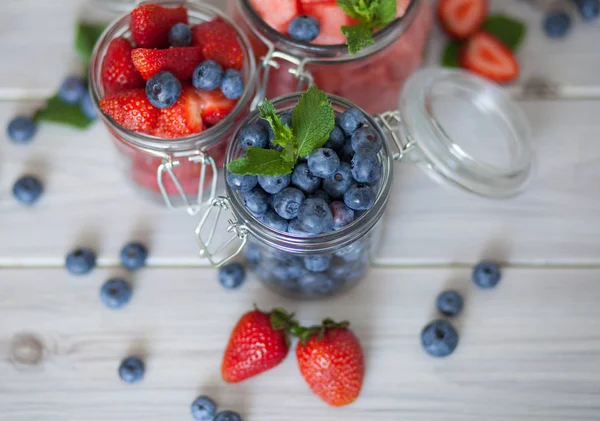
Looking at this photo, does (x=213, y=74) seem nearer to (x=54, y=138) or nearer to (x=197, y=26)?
(x=197, y=26)

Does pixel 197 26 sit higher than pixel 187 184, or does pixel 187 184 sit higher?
pixel 197 26

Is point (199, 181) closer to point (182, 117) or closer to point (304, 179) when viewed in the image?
point (182, 117)

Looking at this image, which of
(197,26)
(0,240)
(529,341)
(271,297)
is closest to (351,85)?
(197,26)

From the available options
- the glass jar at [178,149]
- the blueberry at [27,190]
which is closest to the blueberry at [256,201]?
the glass jar at [178,149]

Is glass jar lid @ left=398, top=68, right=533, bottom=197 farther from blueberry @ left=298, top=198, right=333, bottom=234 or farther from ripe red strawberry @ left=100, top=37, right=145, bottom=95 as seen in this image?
ripe red strawberry @ left=100, top=37, right=145, bottom=95

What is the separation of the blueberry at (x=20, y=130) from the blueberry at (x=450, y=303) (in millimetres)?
749

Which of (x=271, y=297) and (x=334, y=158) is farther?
(x=271, y=297)

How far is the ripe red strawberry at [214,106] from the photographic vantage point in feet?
2.89

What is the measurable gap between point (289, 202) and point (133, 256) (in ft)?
1.21

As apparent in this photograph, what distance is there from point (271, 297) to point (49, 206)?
0.41 meters

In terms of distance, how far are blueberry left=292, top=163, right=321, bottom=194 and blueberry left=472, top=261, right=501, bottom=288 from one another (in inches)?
14.7

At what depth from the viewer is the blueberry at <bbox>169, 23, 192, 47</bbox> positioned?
88cm

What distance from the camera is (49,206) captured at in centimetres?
109

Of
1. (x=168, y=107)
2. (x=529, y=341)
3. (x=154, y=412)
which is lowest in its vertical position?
(x=154, y=412)
